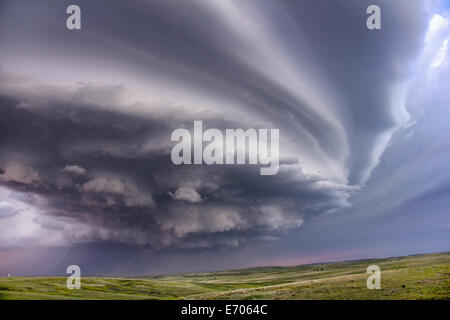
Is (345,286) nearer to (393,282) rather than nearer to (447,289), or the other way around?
(393,282)
